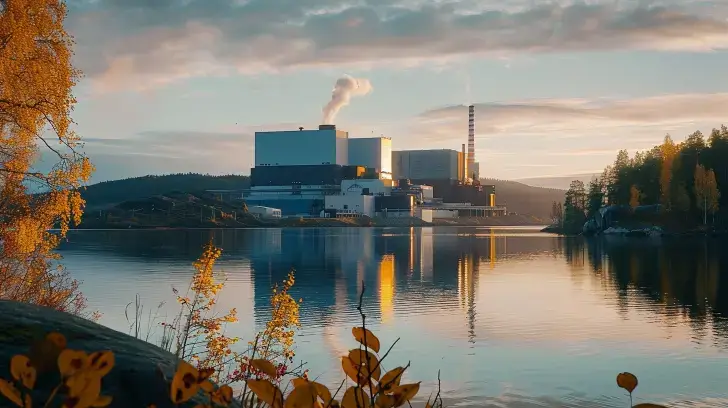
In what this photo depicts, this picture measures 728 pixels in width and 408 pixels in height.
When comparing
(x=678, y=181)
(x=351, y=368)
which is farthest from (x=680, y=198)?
(x=351, y=368)

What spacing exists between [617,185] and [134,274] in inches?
3866

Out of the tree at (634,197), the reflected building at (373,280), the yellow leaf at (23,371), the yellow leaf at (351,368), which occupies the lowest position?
the reflected building at (373,280)

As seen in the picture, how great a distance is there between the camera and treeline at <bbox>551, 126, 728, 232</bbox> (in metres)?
113

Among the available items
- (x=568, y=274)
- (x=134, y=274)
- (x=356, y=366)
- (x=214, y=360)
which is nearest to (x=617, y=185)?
(x=568, y=274)

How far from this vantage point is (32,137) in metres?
17.7

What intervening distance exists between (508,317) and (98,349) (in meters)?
27.6

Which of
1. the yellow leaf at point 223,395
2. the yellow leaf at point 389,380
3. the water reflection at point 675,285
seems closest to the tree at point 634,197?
the water reflection at point 675,285

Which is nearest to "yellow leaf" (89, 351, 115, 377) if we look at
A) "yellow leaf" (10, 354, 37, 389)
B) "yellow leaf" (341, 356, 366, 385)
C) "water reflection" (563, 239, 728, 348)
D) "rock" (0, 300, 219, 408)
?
"yellow leaf" (10, 354, 37, 389)

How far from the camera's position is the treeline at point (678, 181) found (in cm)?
11256

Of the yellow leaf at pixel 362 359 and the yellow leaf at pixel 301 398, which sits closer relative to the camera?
the yellow leaf at pixel 301 398

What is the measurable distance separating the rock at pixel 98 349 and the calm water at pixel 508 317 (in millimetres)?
13851

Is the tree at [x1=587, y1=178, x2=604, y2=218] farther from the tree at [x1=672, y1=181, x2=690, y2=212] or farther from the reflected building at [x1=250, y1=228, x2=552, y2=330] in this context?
the reflected building at [x1=250, y1=228, x2=552, y2=330]

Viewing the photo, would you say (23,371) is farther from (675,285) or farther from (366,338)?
(675,285)

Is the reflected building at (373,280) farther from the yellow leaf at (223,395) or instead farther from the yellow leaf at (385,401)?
the yellow leaf at (223,395)
